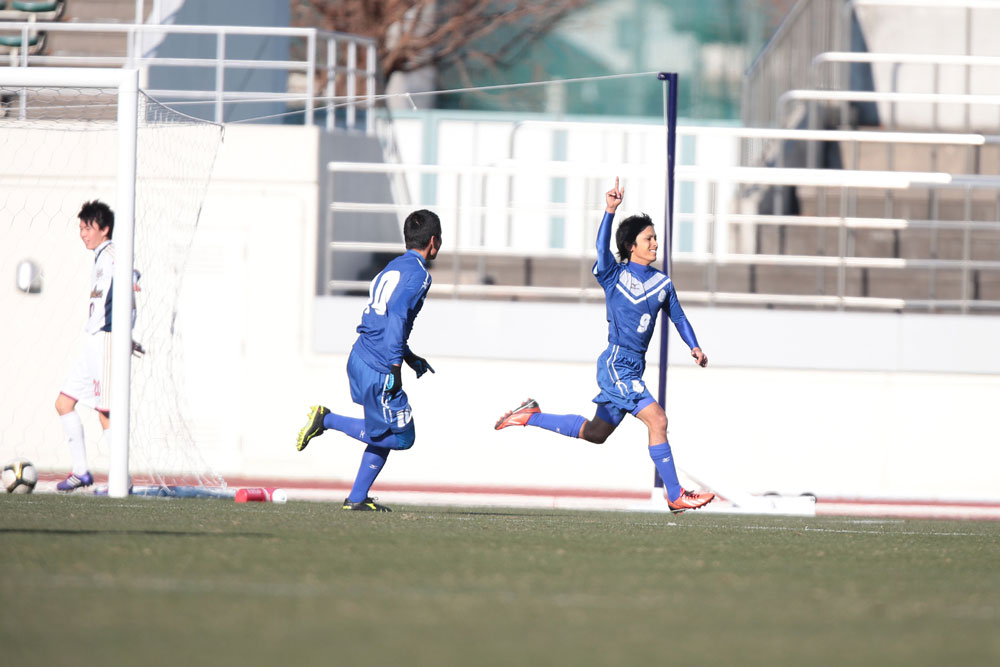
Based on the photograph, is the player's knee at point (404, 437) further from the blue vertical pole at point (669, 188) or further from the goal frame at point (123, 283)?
the blue vertical pole at point (669, 188)

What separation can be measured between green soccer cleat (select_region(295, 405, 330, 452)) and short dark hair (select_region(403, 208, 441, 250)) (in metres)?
1.06

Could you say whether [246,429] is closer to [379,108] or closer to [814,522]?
[379,108]

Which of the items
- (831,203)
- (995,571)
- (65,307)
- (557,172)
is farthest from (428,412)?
(995,571)

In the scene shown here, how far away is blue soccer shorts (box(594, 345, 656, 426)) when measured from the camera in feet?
25.4

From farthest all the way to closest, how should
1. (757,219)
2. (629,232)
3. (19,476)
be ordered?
1. (757,219)
2. (19,476)
3. (629,232)

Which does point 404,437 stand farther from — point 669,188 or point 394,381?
point 669,188

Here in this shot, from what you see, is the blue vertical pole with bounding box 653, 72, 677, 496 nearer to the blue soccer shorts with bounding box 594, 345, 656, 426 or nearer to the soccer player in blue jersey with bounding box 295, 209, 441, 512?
the blue soccer shorts with bounding box 594, 345, 656, 426

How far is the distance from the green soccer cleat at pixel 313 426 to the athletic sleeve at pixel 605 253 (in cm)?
170

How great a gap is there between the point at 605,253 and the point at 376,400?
1.49 m

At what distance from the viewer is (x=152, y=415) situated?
1153 centimetres

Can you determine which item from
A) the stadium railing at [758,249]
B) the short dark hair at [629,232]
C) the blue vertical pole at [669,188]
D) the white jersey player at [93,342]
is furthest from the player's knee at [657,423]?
the stadium railing at [758,249]

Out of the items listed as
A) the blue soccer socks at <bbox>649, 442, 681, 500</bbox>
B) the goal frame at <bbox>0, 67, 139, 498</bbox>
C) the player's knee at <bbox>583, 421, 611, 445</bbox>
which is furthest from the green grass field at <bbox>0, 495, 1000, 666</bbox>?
the goal frame at <bbox>0, 67, 139, 498</bbox>

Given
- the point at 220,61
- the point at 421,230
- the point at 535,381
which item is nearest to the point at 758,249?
the point at 535,381

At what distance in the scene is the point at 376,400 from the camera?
7461 millimetres
